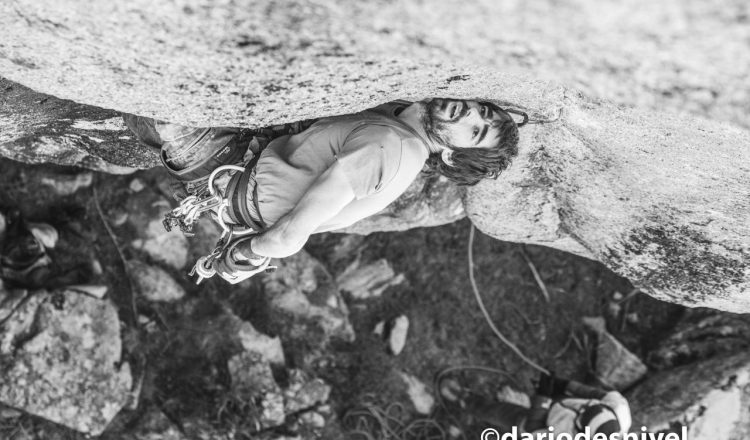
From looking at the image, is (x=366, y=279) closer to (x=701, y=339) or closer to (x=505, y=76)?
(x=701, y=339)

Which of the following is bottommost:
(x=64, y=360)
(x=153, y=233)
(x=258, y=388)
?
(x=258, y=388)

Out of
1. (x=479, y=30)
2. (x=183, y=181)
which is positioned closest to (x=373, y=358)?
(x=183, y=181)

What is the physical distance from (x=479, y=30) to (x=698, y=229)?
7.23 feet

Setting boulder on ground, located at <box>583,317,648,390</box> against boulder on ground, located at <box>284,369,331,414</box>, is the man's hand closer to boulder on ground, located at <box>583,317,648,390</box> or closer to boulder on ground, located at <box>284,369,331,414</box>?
boulder on ground, located at <box>583,317,648,390</box>

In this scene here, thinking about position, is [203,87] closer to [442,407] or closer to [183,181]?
[183,181]

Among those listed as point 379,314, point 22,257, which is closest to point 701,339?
point 379,314

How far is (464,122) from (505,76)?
0.27 metres

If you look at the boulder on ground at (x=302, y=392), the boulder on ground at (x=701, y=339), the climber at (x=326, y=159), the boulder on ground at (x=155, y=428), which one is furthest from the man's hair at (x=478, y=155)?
the boulder on ground at (x=701, y=339)

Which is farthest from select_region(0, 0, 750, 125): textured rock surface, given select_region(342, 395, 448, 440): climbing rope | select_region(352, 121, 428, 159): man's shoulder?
select_region(342, 395, 448, 440): climbing rope

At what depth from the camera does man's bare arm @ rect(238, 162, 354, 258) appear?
8.11 feet

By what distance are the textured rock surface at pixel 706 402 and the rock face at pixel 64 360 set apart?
4.52m

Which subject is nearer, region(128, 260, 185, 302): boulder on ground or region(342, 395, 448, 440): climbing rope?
region(128, 260, 185, 302): boulder on ground

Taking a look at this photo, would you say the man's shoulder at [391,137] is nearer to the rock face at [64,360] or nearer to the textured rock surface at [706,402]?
the rock face at [64,360]

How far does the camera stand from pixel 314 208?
2508 millimetres
